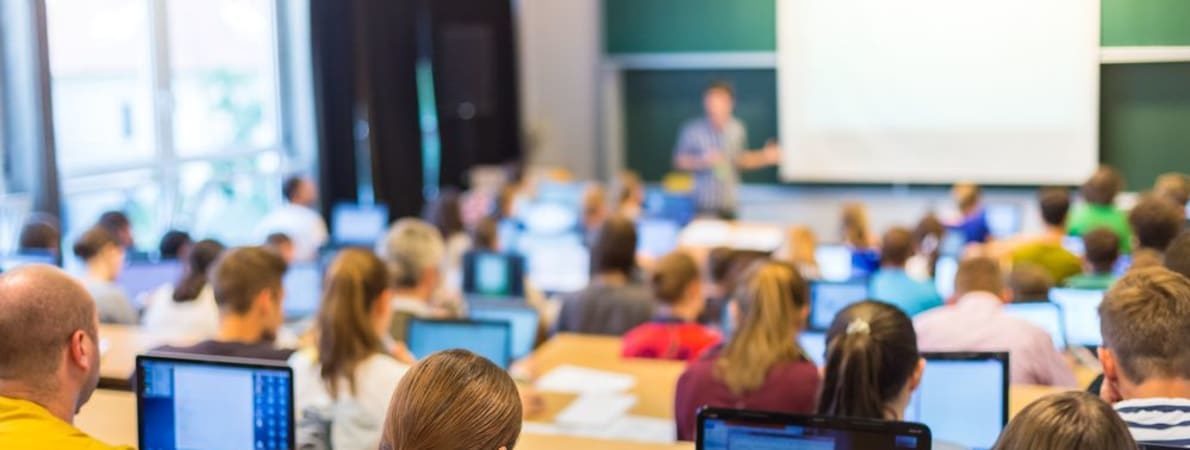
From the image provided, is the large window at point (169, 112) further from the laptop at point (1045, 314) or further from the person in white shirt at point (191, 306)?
the laptop at point (1045, 314)

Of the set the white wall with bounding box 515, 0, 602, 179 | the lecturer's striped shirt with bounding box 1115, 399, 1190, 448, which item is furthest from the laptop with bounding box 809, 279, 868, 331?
the white wall with bounding box 515, 0, 602, 179

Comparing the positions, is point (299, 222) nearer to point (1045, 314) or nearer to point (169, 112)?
point (169, 112)

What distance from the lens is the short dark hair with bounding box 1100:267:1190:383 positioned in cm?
306

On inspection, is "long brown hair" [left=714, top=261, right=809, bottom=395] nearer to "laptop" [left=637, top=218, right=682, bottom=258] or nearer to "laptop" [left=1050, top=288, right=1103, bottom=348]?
"laptop" [left=1050, top=288, right=1103, bottom=348]

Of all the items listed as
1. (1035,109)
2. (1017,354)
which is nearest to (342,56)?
(1035,109)

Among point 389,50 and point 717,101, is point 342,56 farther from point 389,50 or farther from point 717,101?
point 717,101

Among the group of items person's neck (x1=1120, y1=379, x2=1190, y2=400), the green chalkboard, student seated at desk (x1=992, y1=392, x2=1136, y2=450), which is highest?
the green chalkboard

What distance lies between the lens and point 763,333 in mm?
3973

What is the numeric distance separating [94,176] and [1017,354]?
615 centimetres

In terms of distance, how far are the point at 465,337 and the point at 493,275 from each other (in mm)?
1971

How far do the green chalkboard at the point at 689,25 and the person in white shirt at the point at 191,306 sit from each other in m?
6.44

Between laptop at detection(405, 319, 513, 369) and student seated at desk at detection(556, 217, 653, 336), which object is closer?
laptop at detection(405, 319, 513, 369)

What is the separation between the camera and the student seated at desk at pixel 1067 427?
83.6 inches

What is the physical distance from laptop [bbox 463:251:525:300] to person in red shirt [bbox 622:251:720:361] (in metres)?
1.65
